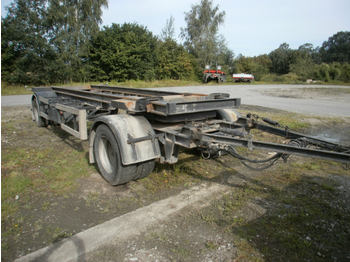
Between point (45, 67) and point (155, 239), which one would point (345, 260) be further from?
point (45, 67)

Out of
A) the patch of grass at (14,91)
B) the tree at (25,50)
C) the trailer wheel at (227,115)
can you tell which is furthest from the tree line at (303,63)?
the trailer wheel at (227,115)

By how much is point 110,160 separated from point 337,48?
10199 centimetres

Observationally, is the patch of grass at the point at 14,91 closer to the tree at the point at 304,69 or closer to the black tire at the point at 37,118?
the black tire at the point at 37,118

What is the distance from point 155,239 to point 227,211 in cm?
106

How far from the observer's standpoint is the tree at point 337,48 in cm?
8144

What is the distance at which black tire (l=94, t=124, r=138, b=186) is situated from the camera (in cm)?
385

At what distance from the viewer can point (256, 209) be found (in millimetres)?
3432

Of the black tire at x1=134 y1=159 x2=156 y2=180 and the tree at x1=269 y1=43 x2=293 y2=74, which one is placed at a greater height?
the tree at x1=269 y1=43 x2=293 y2=74

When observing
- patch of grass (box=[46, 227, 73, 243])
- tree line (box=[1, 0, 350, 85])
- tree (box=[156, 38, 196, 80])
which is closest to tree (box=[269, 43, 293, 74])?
tree line (box=[1, 0, 350, 85])

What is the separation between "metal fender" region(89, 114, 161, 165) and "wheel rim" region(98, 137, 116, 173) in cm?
52

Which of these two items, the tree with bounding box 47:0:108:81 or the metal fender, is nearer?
the metal fender

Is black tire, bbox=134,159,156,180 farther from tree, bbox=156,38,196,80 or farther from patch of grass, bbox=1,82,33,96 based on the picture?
tree, bbox=156,38,196,80

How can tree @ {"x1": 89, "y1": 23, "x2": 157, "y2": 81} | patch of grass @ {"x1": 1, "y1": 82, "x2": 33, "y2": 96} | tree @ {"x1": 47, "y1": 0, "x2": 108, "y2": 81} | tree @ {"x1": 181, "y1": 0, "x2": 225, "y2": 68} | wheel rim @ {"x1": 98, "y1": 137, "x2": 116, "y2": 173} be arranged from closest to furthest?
wheel rim @ {"x1": 98, "y1": 137, "x2": 116, "y2": 173} < patch of grass @ {"x1": 1, "y1": 82, "x2": 33, "y2": 96} < tree @ {"x1": 47, "y1": 0, "x2": 108, "y2": 81} < tree @ {"x1": 89, "y1": 23, "x2": 157, "y2": 81} < tree @ {"x1": 181, "y1": 0, "x2": 225, "y2": 68}

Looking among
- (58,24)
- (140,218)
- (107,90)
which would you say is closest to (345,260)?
(140,218)
